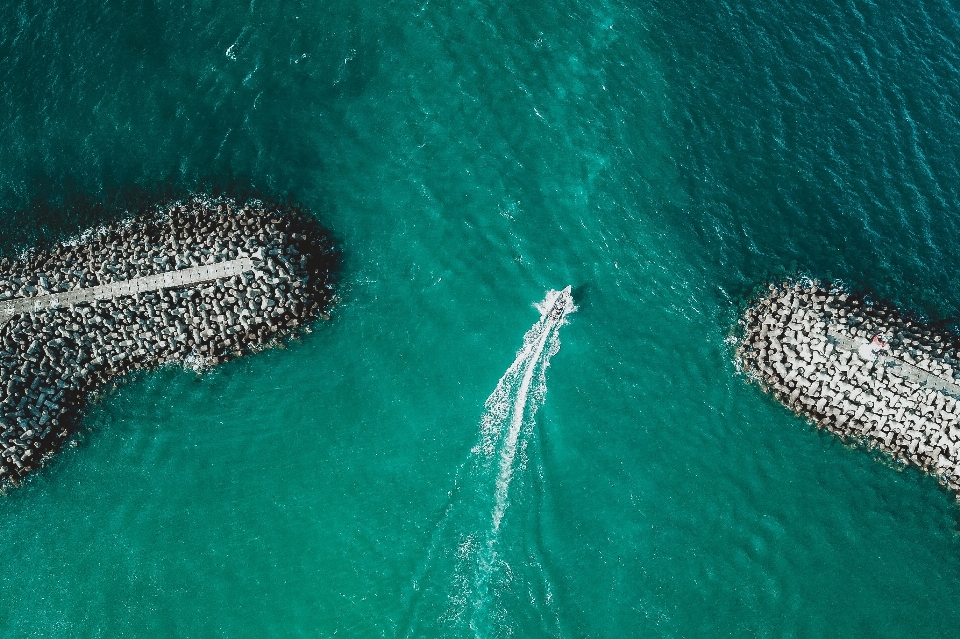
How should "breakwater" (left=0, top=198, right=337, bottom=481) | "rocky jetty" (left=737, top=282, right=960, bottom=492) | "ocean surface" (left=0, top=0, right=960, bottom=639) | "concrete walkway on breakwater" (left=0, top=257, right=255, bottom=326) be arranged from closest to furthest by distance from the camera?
1. "ocean surface" (left=0, top=0, right=960, bottom=639)
2. "rocky jetty" (left=737, top=282, right=960, bottom=492)
3. "breakwater" (left=0, top=198, right=337, bottom=481)
4. "concrete walkway on breakwater" (left=0, top=257, right=255, bottom=326)

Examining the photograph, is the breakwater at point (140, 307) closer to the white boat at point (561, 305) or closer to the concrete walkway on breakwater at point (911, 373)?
the white boat at point (561, 305)

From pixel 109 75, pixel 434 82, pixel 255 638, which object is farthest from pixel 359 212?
pixel 255 638

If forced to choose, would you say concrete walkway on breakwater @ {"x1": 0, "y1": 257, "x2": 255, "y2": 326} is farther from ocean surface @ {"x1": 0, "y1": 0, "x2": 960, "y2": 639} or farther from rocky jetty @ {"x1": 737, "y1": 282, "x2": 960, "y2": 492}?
rocky jetty @ {"x1": 737, "y1": 282, "x2": 960, "y2": 492}

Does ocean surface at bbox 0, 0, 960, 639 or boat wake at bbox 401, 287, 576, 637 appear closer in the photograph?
boat wake at bbox 401, 287, 576, 637

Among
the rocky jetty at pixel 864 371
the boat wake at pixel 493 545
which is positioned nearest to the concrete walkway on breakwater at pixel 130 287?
the boat wake at pixel 493 545

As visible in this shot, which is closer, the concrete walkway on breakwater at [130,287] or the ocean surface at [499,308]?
the ocean surface at [499,308]

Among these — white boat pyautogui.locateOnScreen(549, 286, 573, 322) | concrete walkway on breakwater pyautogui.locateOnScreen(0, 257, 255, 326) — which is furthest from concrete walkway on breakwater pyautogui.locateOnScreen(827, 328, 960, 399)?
concrete walkway on breakwater pyautogui.locateOnScreen(0, 257, 255, 326)

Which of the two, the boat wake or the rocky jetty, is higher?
the rocky jetty

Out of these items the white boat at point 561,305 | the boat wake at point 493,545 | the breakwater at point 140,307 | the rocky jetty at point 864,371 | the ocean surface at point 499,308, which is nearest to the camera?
the boat wake at point 493,545
